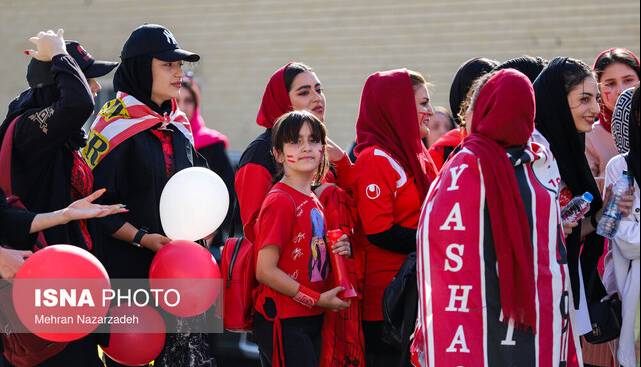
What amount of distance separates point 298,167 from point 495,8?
758cm

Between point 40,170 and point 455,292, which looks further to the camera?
point 40,170

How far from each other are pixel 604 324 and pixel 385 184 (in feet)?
3.89

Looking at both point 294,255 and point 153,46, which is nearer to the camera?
point 294,255

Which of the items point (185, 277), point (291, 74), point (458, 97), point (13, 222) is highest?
point (291, 74)

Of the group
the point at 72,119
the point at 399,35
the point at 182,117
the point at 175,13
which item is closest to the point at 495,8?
the point at 399,35

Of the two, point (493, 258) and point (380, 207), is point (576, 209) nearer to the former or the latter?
point (493, 258)

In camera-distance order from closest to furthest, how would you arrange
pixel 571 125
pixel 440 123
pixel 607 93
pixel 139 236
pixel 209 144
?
pixel 571 125
pixel 139 236
pixel 607 93
pixel 209 144
pixel 440 123

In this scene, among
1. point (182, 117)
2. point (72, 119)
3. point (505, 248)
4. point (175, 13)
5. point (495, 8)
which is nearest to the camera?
point (505, 248)

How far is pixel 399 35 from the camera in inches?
486

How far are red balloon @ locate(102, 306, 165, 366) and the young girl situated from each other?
0.46 m

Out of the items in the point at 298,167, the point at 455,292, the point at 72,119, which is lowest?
the point at 455,292

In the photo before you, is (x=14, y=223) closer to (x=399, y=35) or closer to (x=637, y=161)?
(x=637, y=161)

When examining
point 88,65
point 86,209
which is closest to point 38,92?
point 88,65

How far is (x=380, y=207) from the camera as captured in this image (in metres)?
4.94
